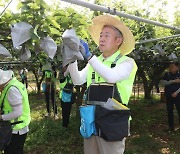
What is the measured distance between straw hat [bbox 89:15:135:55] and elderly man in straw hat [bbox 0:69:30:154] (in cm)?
128

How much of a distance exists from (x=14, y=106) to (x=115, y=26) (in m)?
1.66

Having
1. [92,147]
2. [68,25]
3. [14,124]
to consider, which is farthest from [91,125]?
[14,124]

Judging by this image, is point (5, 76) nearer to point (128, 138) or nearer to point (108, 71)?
point (108, 71)

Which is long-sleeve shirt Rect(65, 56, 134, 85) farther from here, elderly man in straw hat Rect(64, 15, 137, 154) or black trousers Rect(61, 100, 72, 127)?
black trousers Rect(61, 100, 72, 127)

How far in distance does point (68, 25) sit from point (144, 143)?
4.27 m

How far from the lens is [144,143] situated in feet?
19.9

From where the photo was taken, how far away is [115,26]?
8.25 feet

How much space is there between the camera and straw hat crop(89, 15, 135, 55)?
2.47 metres

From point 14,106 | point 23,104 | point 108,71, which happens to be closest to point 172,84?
point 23,104

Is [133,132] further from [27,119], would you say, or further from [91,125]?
[91,125]

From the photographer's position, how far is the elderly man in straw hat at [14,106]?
Result: 11.3ft

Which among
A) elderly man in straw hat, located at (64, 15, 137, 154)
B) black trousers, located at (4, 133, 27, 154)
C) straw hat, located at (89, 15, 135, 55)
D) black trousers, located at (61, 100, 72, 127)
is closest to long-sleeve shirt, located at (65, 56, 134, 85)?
elderly man in straw hat, located at (64, 15, 137, 154)

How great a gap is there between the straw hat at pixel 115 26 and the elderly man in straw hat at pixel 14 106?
4.20 ft

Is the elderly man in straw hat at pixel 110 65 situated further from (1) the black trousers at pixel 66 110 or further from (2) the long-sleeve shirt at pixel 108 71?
(1) the black trousers at pixel 66 110
